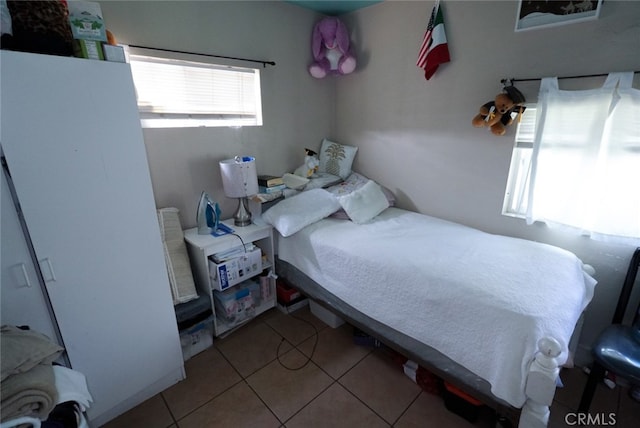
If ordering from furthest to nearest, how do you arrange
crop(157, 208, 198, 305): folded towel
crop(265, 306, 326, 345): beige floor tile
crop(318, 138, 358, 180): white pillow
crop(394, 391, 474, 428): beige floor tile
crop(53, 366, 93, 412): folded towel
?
crop(318, 138, 358, 180): white pillow, crop(265, 306, 326, 345): beige floor tile, crop(157, 208, 198, 305): folded towel, crop(394, 391, 474, 428): beige floor tile, crop(53, 366, 93, 412): folded towel

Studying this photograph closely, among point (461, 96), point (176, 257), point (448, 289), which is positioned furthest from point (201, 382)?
point (461, 96)

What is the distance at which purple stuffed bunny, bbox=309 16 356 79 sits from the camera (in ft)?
8.48

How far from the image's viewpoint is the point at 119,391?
4.98ft

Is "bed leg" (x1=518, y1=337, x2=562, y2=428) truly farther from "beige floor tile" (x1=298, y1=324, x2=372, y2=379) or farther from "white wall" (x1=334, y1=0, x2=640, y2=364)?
Result: "white wall" (x1=334, y1=0, x2=640, y2=364)

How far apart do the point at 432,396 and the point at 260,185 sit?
76.6 inches

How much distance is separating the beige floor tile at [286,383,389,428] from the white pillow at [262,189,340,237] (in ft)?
3.55

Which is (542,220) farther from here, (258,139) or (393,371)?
(258,139)

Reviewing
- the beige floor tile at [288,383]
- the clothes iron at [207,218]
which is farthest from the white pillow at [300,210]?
the beige floor tile at [288,383]

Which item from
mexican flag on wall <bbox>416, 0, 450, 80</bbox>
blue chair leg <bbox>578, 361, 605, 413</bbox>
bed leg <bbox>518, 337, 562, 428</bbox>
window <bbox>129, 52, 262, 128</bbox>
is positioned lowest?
blue chair leg <bbox>578, 361, 605, 413</bbox>

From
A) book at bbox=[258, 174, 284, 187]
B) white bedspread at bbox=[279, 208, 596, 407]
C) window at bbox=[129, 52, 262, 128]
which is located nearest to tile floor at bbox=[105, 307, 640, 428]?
white bedspread at bbox=[279, 208, 596, 407]

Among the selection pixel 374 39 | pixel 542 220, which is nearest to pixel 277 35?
pixel 374 39

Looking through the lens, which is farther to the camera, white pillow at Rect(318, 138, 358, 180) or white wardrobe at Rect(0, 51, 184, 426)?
white pillow at Rect(318, 138, 358, 180)

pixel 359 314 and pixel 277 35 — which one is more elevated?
pixel 277 35

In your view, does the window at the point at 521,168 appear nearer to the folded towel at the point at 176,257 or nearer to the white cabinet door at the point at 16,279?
the folded towel at the point at 176,257
